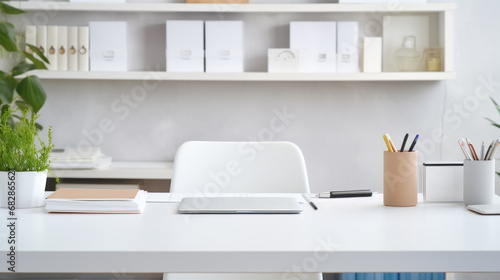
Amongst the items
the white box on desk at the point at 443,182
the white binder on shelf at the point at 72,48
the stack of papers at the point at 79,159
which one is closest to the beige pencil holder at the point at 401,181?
the white box on desk at the point at 443,182

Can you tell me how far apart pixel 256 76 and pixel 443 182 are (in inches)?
55.4

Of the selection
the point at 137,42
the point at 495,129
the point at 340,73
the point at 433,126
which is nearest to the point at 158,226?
the point at 340,73

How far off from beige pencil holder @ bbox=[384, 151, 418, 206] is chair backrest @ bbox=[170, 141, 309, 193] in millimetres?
401

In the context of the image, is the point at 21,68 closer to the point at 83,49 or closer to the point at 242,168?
the point at 83,49

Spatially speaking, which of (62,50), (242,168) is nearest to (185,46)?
(62,50)

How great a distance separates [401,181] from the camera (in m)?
1.26

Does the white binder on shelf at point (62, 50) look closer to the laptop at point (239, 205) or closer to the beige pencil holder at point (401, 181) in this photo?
the laptop at point (239, 205)

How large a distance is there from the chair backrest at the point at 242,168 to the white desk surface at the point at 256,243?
0.51m

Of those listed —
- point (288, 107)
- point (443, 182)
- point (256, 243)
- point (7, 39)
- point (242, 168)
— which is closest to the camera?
point (256, 243)

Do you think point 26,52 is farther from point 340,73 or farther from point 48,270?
point 48,270

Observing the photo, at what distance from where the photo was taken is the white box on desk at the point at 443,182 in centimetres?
130

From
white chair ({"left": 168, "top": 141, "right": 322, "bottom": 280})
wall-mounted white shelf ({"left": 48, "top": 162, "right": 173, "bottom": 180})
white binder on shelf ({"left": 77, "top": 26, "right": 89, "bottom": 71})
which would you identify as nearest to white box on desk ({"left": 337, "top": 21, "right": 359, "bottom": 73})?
wall-mounted white shelf ({"left": 48, "top": 162, "right": 173, "bottom": 180})

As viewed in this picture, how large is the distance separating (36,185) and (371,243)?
77 centimetres

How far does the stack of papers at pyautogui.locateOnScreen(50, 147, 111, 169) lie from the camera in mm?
2484
